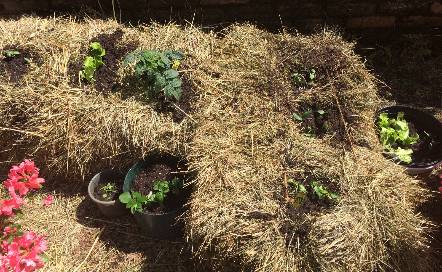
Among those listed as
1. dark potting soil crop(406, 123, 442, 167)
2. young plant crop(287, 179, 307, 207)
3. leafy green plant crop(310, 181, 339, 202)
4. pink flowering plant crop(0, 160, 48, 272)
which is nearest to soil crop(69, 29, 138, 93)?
pink flowering plant crop(0, 160, 48, 272)

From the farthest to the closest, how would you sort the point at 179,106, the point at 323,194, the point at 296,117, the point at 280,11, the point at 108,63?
the point at 280,11, the point at 108,63, the point at 179,106, the point at 296,117, the point at 323,194

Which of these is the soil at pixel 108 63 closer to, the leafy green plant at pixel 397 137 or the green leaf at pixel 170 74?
the green leaf at pixel 170 74

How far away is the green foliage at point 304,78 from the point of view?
3480 millimetres

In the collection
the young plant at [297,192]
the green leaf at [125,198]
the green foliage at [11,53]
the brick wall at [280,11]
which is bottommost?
the green leaf at [125,198]

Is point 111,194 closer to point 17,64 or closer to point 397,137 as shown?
point 17,64

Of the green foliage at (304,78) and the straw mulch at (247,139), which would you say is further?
the green foliage at (304,78)

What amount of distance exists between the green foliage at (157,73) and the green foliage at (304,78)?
0.97 meters

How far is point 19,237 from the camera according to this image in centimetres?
303

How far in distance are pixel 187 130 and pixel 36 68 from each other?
60.9 inches

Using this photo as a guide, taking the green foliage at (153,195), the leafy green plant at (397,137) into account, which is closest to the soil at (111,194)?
the green foliage at (153,195)

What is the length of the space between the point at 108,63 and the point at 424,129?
2.77 metres

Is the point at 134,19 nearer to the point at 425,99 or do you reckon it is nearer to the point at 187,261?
the point at 187,261

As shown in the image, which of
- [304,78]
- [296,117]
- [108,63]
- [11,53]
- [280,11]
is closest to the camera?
[296,117]

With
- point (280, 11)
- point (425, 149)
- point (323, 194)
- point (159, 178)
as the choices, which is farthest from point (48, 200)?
point (425, 149)
